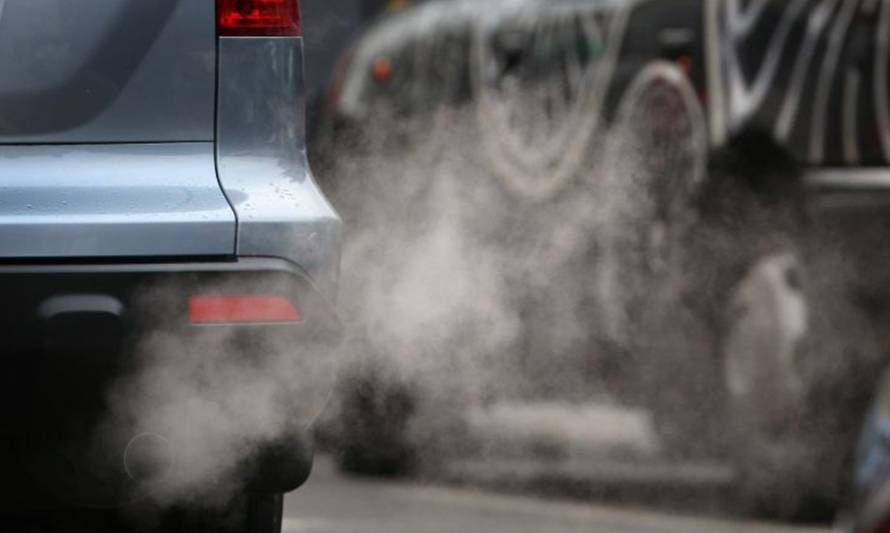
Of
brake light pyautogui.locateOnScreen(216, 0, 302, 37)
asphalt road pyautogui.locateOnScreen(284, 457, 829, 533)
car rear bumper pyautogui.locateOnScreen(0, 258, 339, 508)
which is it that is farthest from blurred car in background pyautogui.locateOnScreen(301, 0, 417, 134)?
car rear bumper pyautogui.locateOnScreen(0, 258, 339, 508)

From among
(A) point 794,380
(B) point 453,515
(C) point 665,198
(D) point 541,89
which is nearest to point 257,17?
(B) point 453,515

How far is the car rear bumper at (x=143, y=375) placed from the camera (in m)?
4.54

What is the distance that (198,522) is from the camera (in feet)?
16.5

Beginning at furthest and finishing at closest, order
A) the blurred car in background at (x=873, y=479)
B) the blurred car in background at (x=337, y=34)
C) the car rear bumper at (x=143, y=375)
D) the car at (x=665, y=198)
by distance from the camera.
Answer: the blurred car in background at (x=337, y=34), the car at (x=665, y=198), the car rear bumper at (x=143, y=375), the blurred car in background at (x=873, y=479)

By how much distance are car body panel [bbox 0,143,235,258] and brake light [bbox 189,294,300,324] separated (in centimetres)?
8

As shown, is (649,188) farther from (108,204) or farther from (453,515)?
(108,204)

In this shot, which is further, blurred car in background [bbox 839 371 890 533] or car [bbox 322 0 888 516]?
car [bbox 322 0 888 516]

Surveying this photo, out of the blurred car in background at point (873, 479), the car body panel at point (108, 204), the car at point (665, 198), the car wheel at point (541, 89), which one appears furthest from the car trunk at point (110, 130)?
the car wheel at point (541, 89)

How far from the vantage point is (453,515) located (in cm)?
939

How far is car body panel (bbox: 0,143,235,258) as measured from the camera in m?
4.57

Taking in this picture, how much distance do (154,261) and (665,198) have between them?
5270 mm

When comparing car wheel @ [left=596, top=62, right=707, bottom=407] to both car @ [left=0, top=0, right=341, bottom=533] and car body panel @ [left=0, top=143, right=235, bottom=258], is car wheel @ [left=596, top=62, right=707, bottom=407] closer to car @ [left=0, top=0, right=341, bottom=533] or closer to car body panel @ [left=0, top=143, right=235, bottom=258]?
car @ [left=0, top=0, right=341, bottom=533]

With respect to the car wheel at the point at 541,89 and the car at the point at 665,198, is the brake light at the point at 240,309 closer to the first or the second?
the car at the point at 665,198

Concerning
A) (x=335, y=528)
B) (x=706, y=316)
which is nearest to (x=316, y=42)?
(x=706, y=316)
